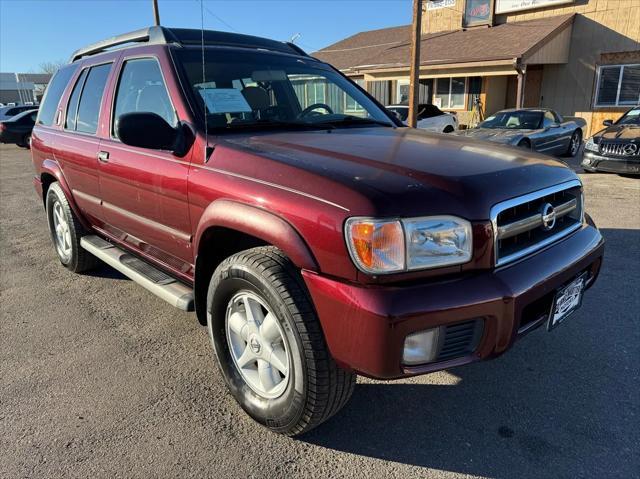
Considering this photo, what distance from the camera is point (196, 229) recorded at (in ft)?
8.98

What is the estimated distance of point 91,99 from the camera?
3.98 m

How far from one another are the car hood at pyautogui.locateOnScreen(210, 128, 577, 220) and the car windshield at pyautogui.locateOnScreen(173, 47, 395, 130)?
246 millimetres

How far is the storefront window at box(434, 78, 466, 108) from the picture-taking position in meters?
21.1

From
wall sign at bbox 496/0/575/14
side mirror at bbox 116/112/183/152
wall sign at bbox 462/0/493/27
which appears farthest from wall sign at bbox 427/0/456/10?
side mirror at bbox 116/112/183/152

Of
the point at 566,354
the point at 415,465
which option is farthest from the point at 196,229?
the point at 566,354

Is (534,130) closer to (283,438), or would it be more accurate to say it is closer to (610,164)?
(610,164)

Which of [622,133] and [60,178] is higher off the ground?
[622,133]

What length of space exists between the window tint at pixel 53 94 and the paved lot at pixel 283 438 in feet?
6.52

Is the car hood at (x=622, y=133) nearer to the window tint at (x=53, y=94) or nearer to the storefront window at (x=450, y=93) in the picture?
the window tint at (x=53, y=94)

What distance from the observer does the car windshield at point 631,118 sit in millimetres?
10360

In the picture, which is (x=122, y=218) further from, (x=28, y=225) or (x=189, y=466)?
(x=28, y=225)

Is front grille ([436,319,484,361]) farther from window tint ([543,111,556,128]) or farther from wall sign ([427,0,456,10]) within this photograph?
wall sign ([427,0,456,10])

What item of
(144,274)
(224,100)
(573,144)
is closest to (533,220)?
(224,100)

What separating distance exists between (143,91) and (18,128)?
61.5 feet
